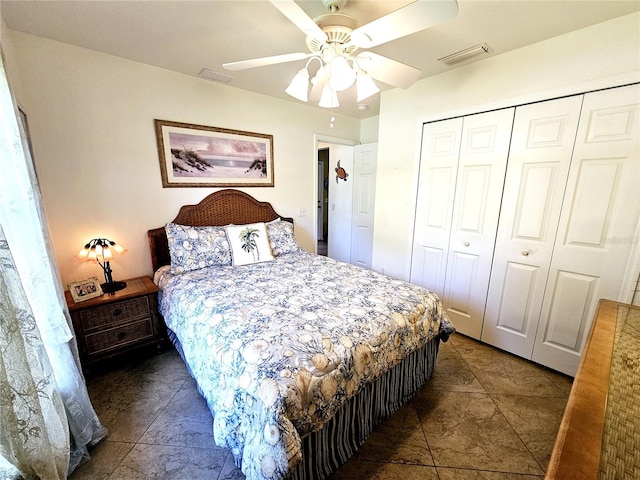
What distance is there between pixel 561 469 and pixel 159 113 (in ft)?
10.2

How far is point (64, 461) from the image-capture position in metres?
1.16

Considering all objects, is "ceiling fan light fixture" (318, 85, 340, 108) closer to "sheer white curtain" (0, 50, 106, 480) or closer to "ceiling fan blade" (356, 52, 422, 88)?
"ceiling fan blade" (356, 52, 422, 88)

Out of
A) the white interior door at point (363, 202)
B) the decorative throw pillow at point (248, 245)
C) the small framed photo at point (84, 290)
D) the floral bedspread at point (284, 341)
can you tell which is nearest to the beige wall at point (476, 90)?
the white interior door at point (363, 202)

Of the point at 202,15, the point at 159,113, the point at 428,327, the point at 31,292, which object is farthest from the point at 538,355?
the point at 159,113

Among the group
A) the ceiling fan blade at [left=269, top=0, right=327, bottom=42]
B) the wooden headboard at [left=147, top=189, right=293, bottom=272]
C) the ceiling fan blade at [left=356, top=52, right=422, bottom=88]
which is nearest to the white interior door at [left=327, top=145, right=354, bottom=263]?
the wooden headboard at [left=147, top=189, right=293, bottom=272]

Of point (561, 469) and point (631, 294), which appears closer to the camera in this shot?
point (561, 469)

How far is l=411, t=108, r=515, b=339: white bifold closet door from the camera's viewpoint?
87.8 inches

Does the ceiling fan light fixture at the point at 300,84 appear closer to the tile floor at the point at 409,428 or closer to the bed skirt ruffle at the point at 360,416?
the bed skirt ruffle at the point at 360,416

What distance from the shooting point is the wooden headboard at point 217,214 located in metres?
2.46

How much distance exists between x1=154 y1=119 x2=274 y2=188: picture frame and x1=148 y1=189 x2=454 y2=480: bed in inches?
22.1

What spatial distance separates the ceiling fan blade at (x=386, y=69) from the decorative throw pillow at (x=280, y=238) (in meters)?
1.74

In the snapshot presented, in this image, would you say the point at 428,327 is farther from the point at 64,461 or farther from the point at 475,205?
the point at 64,461

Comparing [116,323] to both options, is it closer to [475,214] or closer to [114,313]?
[114,313]

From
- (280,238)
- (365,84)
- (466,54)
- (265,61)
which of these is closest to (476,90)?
(466,54)
